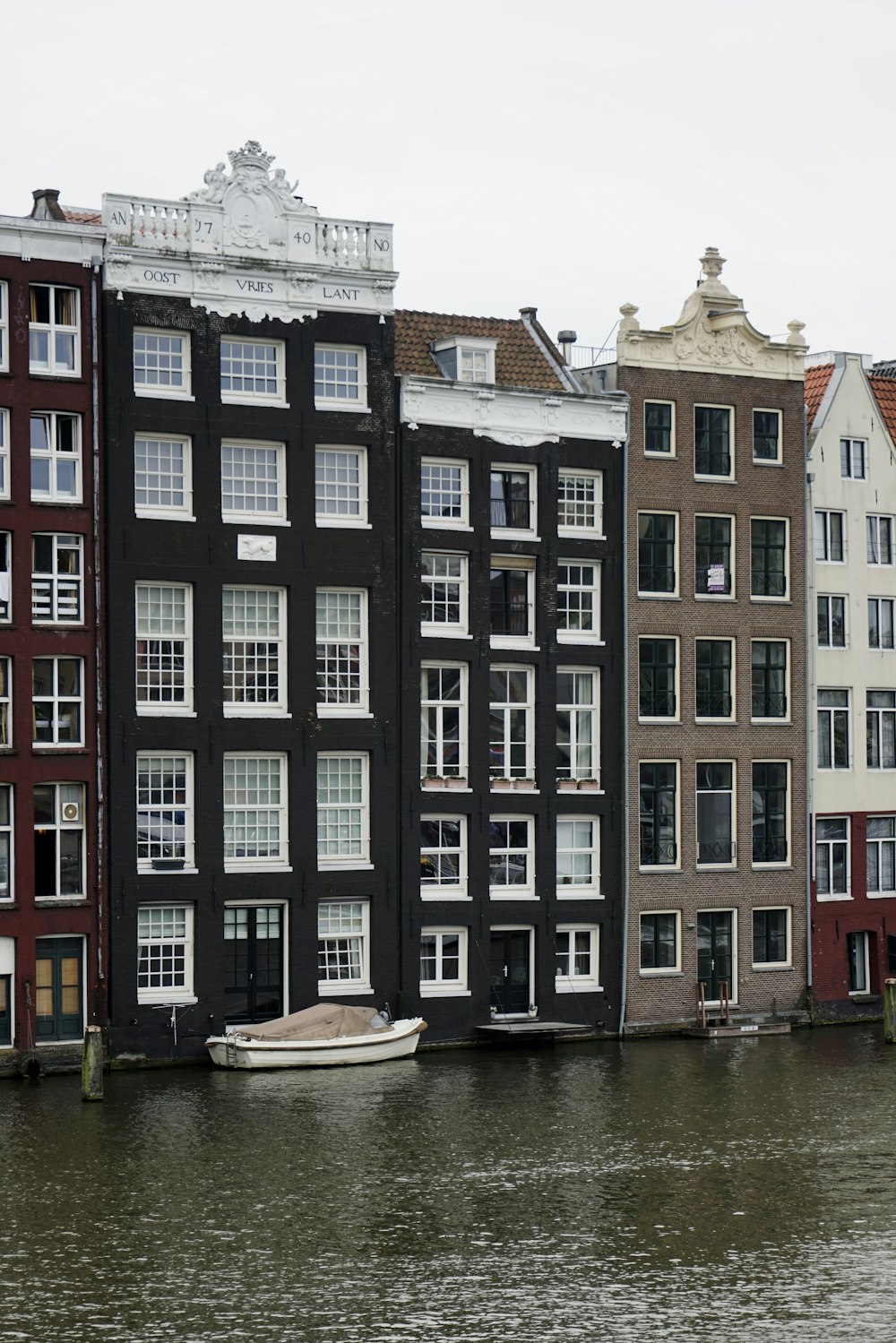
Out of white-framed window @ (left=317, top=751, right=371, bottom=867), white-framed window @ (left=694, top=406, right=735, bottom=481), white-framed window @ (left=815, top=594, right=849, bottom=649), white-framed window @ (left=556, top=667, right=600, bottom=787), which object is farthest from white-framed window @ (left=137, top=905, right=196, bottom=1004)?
white-framed window @ (left=815, top=594, right=849, bottom=649)

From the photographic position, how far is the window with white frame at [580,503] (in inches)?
2525

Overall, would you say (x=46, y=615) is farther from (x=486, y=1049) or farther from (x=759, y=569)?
(x=759, y=569)

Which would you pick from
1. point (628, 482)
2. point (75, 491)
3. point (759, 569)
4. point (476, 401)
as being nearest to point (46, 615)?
point (75, 491)

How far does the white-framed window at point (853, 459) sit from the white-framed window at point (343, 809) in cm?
1863

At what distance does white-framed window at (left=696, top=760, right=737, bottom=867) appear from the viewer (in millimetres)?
66188

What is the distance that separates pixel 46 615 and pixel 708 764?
20223 millimetres

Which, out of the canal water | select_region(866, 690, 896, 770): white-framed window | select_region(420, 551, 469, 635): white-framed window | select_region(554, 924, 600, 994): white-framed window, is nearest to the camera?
the canal water

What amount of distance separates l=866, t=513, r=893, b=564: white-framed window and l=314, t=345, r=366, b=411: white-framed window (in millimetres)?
17820

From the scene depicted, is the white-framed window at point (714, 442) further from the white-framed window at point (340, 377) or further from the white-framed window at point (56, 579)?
the white-framed window at point (56, 579)

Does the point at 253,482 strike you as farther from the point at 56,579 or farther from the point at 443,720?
the point at 443,720

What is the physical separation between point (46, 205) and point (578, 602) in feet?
57.9

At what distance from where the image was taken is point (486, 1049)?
61094mm

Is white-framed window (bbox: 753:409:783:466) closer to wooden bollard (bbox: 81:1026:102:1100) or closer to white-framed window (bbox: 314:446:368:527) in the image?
white-framed window (bbox: 314:446:368:527)

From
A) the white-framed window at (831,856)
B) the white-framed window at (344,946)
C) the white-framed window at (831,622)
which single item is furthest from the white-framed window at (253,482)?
the white-framed window at (831,856)
